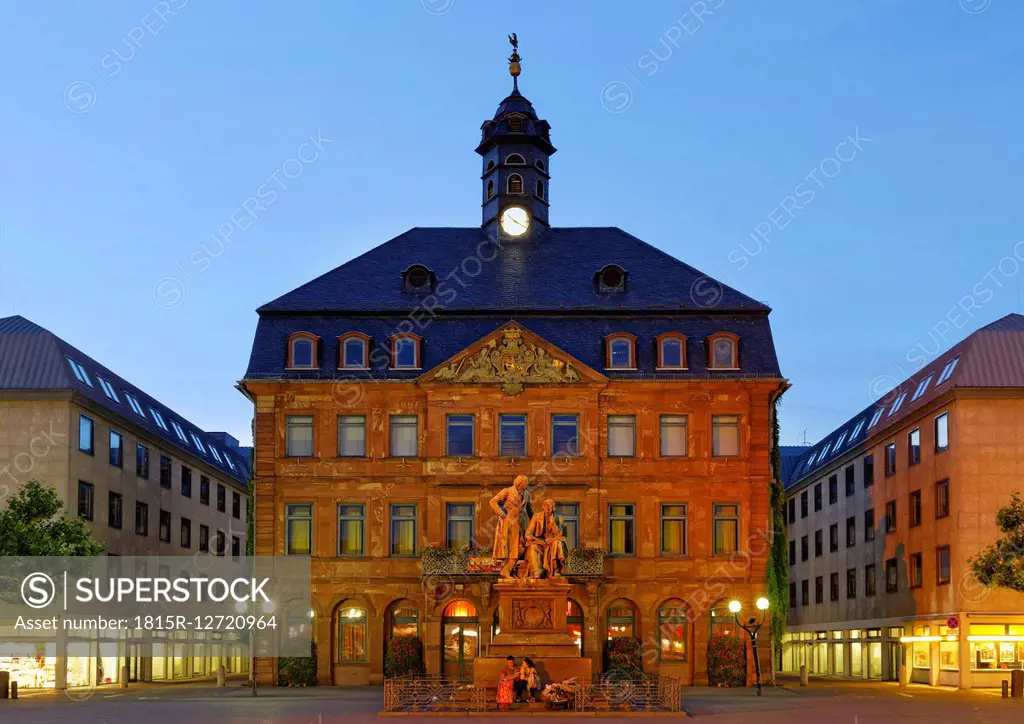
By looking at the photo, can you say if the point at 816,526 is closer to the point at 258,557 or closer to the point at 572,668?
the point at 258,557

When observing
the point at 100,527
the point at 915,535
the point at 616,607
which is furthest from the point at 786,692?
the point at 100,527

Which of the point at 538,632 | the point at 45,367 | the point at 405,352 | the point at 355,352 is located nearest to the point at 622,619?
the point at 405,352

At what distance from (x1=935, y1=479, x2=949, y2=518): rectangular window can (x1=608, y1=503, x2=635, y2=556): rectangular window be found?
529 inches

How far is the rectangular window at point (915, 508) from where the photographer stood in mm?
71812

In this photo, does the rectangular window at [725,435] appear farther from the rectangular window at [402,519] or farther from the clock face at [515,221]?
the clock face at [515,221]

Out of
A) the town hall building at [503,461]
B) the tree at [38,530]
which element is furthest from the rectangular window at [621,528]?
the tree at [38,530]

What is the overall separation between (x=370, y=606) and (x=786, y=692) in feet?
59.8

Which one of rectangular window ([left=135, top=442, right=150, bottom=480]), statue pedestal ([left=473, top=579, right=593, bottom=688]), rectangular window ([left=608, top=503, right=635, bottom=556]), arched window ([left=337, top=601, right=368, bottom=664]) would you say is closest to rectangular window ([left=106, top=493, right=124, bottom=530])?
rectangular window ([left=135, top=442, right=150, bottom=480])

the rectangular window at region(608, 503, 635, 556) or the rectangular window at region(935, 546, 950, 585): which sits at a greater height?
the rectangular window at region(608, 503, 635, 556)

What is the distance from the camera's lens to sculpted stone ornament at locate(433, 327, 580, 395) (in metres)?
67.3

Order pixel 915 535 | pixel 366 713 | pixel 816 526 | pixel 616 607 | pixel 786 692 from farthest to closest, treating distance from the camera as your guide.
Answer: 1. pixel 816 526
2. pixel 915 535
3. pixel 616 607
4. pixel 786 692
5. pixel 366 713

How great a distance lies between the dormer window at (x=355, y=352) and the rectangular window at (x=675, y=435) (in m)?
13.4

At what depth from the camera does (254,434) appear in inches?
2694

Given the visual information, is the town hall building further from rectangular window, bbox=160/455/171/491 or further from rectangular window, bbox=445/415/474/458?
rectangular window, bbox=160/455/171/491
